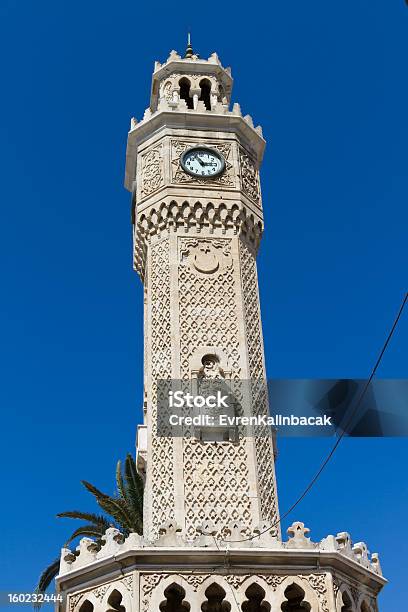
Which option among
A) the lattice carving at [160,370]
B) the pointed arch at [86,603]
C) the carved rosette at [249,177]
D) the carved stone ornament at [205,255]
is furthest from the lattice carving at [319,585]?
the carved rosette at [249,177]

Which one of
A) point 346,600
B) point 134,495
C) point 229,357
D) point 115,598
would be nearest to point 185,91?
point 229,357

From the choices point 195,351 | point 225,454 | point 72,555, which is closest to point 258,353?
point 195,351

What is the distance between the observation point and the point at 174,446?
1409cm

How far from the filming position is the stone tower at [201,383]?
11.9m

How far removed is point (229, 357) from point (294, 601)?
4514 mm

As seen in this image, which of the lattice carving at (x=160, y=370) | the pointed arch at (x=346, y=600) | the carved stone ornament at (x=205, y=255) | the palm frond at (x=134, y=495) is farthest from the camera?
the palm frond at (x=134, y=495)

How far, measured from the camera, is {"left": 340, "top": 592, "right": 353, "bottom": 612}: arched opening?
485 inches

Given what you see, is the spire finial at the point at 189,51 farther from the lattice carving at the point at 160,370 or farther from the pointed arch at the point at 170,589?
the pointed arch at the point at 170,589

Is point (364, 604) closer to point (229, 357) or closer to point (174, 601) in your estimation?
point (174, 601)

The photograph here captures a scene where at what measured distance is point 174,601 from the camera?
40.2 feet

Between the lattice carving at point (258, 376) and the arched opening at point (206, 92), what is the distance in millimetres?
4028

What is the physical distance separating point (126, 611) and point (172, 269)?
21.7ft

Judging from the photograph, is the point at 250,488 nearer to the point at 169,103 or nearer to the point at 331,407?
the point at 331,407

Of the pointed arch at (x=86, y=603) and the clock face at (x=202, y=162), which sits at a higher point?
the clock face at (x=202, y=162)
